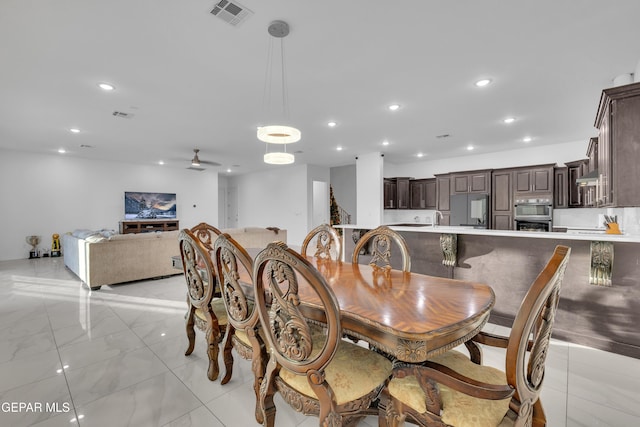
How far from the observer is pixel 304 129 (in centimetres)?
523

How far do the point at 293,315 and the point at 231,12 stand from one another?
227cm

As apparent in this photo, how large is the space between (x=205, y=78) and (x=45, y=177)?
726 cm

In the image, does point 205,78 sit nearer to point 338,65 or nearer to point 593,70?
point 338,65

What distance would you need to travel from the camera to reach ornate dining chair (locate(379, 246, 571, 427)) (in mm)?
915

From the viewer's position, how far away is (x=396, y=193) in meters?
8.31

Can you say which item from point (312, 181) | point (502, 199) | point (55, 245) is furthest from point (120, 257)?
point (502, 199)

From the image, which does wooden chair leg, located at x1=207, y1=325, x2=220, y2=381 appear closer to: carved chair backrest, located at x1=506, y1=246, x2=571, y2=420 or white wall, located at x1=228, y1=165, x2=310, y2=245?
carved chair backrest, located at x1=506, y1=246, x2=571, y2=420

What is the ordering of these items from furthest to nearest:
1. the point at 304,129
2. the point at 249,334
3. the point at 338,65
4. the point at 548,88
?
the point at 304,129 → the point at 548,88 → the point at 338,65 → the point at 249,334

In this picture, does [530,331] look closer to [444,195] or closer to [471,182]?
[471,182]

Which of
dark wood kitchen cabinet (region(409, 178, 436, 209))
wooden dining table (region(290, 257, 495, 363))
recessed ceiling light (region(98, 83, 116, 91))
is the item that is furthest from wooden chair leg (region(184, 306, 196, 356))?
dark wood kitchen cabinet (region(409, 178, 436, 209))

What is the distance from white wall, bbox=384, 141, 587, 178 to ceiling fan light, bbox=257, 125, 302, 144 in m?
6.27

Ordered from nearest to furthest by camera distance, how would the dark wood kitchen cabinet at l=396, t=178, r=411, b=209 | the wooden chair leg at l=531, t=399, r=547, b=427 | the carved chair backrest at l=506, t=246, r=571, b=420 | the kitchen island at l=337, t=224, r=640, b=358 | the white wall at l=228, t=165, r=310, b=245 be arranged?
the carved chair backrest at l=506, t=246, r=571, b=420 < the wooden chair leg at l=531, t=399, r=547, b=427 < the kitchen island at l=337, t=224, r=640, b=358 < the dark wood kitchen cabinet at l=396, t=178, r=411, b=209 < the white wall at l=228, t=165, r=310, b=245

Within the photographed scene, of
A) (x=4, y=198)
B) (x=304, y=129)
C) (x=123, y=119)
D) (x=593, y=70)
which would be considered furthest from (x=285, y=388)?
(x=4, y=198)

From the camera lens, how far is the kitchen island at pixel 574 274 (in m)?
2.37
